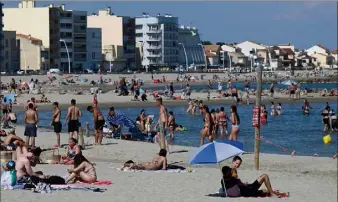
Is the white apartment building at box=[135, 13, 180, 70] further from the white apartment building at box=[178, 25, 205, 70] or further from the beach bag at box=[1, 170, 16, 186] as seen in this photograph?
the beach bag at box=[1, 170, 16, 186]

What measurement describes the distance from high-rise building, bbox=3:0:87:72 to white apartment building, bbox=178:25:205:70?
106ft

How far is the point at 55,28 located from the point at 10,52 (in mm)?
12460

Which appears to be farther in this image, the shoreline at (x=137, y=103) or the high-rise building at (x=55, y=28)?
the high-rise building at (x=55, y=28)

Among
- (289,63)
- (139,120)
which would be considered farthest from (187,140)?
(289,63)

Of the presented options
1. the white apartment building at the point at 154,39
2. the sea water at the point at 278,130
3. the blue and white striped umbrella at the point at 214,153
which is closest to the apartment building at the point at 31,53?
the white apartment building at the point at 154,39

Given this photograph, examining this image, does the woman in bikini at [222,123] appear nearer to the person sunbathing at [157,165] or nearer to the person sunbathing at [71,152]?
the person sunbathing at [71,152]

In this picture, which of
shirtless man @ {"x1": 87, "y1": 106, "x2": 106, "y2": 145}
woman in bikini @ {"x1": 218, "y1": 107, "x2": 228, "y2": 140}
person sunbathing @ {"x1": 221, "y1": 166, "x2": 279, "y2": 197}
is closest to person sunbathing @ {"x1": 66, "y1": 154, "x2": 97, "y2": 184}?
person sunbathing @ {"x1": 221, "y1": 166, "x2": 279, "y2": 197}

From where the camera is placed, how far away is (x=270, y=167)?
18000 millimetres

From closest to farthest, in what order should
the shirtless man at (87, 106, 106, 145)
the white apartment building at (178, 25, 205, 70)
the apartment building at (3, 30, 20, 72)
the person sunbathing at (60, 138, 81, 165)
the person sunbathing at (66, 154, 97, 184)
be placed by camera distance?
the person sunbathing at (66, 154, 97, 184) → the person sunbathing at (60, 138, 81, 165) → the shirtless man at (87, 106, 106, 145) → the apartment building at (3, 30, 20, 72) → the white apartment building at (178, 25, 205, 70)

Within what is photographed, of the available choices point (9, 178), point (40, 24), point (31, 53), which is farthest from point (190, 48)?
point (9, 178)

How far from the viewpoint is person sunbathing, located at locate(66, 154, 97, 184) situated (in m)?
14.0

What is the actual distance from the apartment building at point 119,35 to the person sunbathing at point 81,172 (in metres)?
113

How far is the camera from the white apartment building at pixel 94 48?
119 m

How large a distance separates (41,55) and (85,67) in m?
14.2
